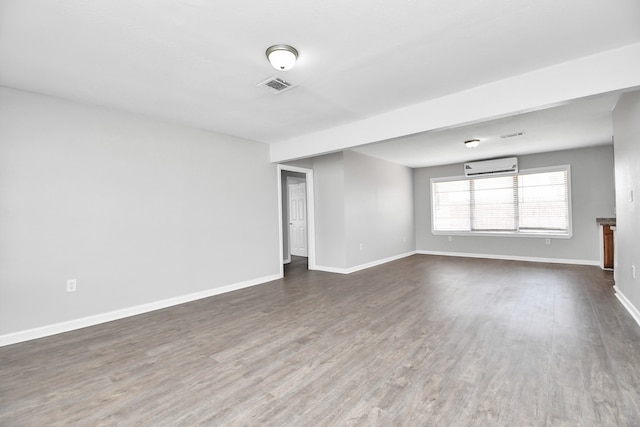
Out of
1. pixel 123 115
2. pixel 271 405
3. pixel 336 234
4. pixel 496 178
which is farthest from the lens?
pixel 496 178

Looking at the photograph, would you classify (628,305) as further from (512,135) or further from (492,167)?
(492,167)

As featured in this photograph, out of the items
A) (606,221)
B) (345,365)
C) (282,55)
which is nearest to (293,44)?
(282,55)

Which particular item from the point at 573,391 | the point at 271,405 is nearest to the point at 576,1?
the point at 573,391

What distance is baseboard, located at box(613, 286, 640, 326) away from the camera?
2893 mm

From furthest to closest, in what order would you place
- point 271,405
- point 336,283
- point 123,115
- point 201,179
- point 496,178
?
point 496,178 < point 336,283 < point 201,179 < point 123,115 < point 271,405

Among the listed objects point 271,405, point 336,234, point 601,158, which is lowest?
point 271,405

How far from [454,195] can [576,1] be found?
6.08m

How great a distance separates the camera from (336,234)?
18.5 ft

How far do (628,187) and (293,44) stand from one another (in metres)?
3.61

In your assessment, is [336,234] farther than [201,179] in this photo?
Yes

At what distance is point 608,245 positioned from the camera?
535 centimetres

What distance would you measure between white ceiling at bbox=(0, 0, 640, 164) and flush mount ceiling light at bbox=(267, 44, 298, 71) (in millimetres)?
58

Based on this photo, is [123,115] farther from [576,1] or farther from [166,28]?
[576,1]

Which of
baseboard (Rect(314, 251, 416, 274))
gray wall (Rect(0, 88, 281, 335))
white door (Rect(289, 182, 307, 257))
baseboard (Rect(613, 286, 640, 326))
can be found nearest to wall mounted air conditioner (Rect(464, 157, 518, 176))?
baseboard (Rect(314, 251, 416, 274))
